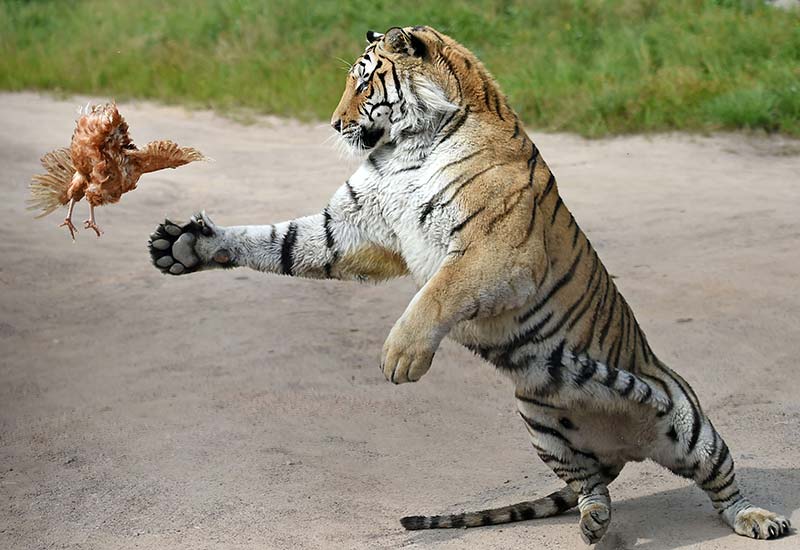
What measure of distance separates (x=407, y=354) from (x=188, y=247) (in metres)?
0.79

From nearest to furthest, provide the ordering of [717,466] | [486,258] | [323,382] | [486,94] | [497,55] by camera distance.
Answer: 1. [486,258]
2. [486,94]
3. [717,466]
4. [323,382]
5. [497,55]

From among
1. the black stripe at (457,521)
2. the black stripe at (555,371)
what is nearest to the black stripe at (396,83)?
the black stripe at (555,371)

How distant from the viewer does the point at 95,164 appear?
3.72m

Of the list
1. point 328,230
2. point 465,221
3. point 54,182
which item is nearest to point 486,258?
point 465,221

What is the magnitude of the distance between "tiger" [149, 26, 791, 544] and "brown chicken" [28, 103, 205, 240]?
28 centimetres

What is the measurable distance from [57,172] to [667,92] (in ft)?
19.5

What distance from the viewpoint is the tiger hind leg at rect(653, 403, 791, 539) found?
3.80 metres

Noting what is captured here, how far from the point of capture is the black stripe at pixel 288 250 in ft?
12.3

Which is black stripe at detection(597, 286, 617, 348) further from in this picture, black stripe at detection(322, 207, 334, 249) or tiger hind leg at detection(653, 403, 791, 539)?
black stripe at detection(322, 207, 334, 249)

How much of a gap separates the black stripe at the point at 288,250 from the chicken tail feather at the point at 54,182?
72 centimetres

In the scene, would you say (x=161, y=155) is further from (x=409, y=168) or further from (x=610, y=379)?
(x=610, y=379)

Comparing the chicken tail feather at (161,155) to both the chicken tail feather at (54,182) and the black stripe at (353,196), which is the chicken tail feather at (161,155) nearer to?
the chicken tail feather at (54,182)

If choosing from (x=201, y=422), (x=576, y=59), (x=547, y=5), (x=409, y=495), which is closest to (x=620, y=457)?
(x=409, y=495)

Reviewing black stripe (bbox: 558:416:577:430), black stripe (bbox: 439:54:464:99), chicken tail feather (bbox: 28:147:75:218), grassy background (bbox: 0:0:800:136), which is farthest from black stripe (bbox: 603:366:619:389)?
grassy background (bbox: 0:0:800:136)
